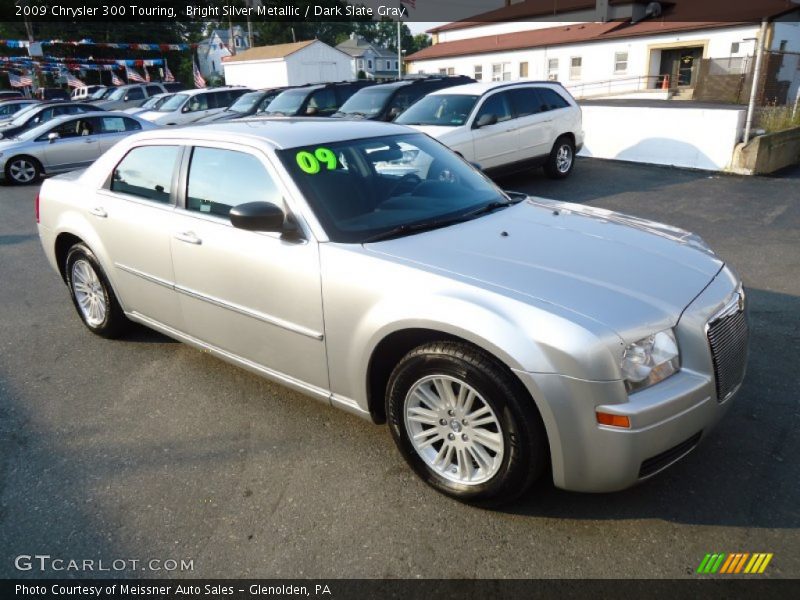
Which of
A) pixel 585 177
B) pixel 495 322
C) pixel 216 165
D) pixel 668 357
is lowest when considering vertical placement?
pixel 585 177

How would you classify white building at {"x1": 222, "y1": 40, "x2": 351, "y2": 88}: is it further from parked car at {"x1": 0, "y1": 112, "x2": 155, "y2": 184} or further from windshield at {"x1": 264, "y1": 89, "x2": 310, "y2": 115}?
parked car at {"x1": 0, "y1": 112, "x2": 155, "y2": 184}

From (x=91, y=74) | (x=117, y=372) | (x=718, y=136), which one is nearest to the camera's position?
(x=117, y=372)

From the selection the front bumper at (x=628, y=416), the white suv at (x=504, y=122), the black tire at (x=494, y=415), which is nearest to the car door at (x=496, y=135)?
the white suv at (x=504, y=122)

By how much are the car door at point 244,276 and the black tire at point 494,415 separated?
0.55 meters

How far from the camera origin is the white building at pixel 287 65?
4131 cm

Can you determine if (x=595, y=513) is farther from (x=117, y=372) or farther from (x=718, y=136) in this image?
(x=718, y=136)

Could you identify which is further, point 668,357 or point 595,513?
point 595,513

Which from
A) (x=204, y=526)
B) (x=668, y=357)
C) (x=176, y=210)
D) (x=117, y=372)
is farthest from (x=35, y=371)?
(x=668, y=357)

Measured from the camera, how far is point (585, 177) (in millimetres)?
11305

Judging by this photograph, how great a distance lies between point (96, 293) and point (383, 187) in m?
2.65

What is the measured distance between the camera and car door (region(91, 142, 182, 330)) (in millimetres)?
3936

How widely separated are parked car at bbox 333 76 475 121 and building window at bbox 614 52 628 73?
74.5ft

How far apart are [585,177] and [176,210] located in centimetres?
905
